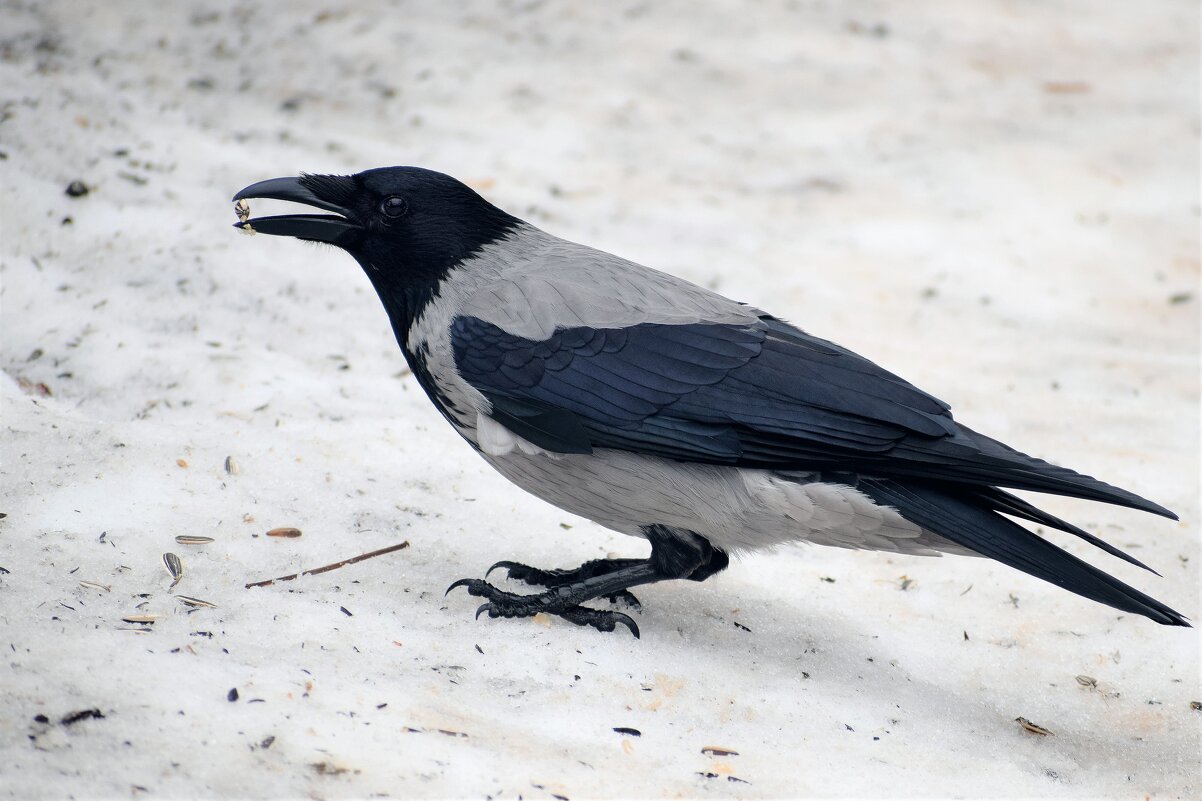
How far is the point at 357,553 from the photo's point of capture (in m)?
4.52

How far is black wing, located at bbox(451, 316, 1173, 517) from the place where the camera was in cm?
386

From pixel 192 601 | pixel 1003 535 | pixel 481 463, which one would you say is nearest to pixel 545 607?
pixel 192 601

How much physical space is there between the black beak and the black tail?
207 cm

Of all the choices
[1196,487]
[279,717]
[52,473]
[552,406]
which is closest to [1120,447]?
[1196,487]

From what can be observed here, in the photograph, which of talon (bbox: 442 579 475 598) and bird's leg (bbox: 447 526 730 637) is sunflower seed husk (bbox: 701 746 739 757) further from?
talon (bbox: 442 579 475 598)

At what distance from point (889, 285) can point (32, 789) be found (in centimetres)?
605

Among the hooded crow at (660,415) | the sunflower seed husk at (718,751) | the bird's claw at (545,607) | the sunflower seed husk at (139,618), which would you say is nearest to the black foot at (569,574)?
the hooded crow at (660,415)

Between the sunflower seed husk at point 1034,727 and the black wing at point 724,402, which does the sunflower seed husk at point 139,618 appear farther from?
the sunflower seed husk at point 1034,727

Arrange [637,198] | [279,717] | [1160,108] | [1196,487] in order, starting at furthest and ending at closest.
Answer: [1160,108], [637,198], [1196,487], [279,717]

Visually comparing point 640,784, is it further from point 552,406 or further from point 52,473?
point 52,473

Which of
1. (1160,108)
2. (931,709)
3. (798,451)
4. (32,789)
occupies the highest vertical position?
(1160,108)

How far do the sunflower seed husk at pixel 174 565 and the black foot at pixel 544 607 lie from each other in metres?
0.91

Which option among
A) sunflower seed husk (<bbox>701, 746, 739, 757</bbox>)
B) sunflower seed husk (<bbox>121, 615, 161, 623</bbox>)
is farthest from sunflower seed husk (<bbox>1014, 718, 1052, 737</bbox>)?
sunflower seed husk (<bbox>121, 615, 161, 623</bbox>)

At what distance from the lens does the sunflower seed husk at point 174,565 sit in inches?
162
